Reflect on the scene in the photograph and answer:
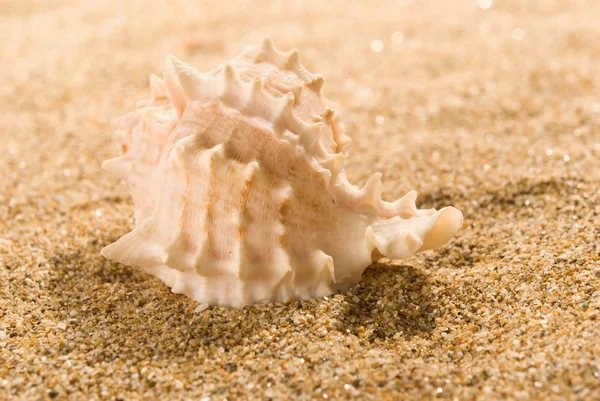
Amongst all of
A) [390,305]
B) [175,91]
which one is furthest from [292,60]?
[390,305]

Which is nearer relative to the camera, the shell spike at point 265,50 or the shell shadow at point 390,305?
the shell shadow at point 390,305

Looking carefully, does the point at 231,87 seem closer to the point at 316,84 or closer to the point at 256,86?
the point at 256,86

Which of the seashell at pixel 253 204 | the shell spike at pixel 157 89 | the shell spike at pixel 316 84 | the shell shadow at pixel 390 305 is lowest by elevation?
the shell shadow at pixel 390 305

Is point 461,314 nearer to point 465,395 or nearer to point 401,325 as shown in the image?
point 401,325

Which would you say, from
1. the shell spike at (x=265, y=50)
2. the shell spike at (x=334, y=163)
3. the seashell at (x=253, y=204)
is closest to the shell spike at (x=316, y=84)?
the seashell at (x=253, y=204)

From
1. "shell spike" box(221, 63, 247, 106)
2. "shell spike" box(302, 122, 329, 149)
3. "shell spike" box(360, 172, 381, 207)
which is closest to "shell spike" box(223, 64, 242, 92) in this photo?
"shell spike" box(221, 63, 247, 106)

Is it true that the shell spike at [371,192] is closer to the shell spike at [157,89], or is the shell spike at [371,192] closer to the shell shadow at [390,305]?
the shell shadow at [390,305]
